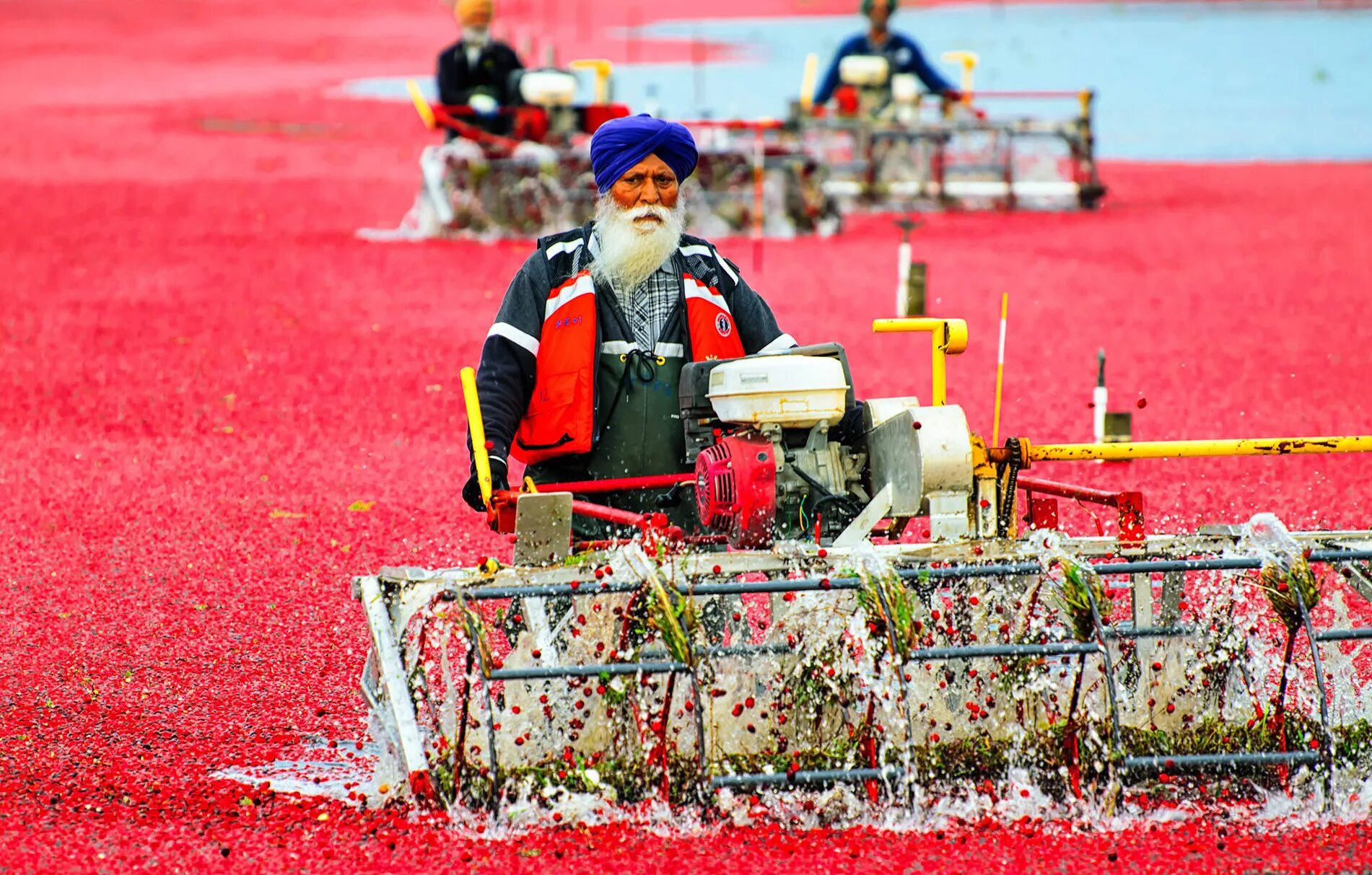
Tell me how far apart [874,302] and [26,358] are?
5519 millimetres

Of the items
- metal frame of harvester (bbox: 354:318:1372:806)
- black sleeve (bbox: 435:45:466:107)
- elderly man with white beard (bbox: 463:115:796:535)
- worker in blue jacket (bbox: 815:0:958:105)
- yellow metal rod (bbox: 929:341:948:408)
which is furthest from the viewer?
worker in blue jacket (bbox: 815:0:958:105)

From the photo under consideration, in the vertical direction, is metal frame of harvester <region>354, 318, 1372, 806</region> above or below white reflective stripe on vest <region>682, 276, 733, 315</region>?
below

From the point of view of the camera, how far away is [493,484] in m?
5.08

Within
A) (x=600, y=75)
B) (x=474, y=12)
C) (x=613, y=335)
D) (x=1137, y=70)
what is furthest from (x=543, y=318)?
(x=1137, y=70)

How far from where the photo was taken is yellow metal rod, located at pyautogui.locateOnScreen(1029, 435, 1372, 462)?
4.87 meters

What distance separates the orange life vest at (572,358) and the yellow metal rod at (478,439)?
0.88 ft

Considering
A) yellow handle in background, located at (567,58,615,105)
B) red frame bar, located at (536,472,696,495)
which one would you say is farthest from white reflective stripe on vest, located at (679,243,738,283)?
yellow handle in background, located at (567,58,615,105)

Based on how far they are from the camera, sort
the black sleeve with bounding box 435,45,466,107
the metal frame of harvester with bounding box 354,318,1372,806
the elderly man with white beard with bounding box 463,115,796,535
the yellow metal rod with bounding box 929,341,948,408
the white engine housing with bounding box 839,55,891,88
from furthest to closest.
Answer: the white engine housing with bounding box 839,55,891,88
the black sleeve with bounding box 435,45,466,107
the elderly man with white beard with bounding box 463,115,796,535
the yellow metal rod with bounding box 929,341,948,408
the metal frame of harvester with bounding box 354,318,1372,806

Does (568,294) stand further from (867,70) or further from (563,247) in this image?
(867,70)

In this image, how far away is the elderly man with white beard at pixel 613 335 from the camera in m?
5.32

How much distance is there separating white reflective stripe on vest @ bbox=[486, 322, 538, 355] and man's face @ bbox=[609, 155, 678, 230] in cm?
45

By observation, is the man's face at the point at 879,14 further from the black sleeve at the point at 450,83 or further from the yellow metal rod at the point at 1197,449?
the yellow metal rod at the point at 1197,449

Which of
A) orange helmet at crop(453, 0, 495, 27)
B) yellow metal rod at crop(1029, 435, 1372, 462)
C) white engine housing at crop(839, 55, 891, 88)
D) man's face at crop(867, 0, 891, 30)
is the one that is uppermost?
man's face at crop(867, 0, 891, 30)

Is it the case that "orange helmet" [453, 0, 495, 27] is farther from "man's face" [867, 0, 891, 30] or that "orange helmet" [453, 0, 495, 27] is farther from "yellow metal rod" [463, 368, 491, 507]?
"yellow metal rod" [463, 368, 491, 507]
